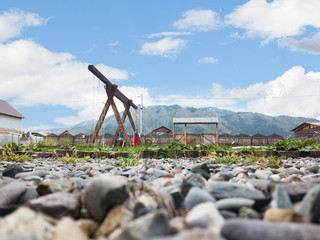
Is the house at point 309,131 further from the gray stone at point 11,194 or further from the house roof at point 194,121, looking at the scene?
the gray stone at point 11,194

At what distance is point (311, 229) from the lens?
74 cm

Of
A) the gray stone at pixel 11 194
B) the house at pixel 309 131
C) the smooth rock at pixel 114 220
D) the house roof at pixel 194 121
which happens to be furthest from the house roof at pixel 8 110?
the smooth rock at pixel 114 220

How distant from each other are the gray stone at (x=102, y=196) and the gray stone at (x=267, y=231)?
1.51 ft

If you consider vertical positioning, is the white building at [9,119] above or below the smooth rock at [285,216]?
above

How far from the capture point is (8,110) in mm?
23438

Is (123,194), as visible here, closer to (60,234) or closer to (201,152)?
(60,234)

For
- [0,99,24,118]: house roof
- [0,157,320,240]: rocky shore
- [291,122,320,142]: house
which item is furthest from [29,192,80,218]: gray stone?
[0,99,24,118]: house roof

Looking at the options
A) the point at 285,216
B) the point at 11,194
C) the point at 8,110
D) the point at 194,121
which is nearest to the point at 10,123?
the point at 8,110

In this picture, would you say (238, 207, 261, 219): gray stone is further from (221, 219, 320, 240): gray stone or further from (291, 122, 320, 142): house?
(291, 122, 320, 142): house

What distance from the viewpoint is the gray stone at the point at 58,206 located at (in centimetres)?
102

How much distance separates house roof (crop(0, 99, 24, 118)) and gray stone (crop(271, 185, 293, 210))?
2507 cm

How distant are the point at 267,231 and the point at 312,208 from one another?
0.34 meters

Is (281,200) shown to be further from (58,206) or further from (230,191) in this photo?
(58,206)

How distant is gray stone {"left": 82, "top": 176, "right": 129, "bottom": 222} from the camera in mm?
1039
